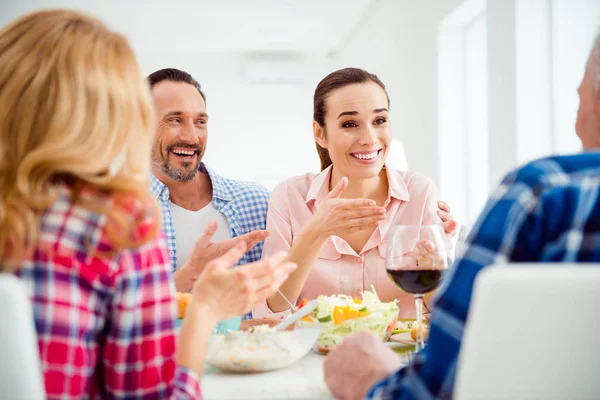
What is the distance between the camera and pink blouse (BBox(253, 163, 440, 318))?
2.26 m

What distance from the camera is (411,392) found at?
841 mm

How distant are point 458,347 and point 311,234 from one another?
122 centimetres

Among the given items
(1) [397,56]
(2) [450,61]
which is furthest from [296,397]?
(1) [397,56]

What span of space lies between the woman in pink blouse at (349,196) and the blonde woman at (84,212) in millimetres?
1155

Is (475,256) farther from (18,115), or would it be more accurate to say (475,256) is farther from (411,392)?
(18,115)

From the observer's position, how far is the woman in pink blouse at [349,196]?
86.0 inches

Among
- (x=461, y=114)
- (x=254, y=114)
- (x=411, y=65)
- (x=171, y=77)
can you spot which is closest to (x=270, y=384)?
(x=171, y=77)

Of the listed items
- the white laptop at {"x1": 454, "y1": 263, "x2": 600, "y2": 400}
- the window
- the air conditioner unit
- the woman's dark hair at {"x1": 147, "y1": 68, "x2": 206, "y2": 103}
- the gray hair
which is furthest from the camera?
the air conditioner unit

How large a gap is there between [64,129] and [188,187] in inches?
77.9

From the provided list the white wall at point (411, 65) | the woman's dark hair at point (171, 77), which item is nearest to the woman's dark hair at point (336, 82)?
the woman's dark hair at point (171, 77)

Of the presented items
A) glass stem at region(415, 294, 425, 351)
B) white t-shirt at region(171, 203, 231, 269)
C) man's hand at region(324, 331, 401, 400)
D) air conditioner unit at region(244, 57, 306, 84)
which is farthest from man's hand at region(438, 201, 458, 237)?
air conditioner unit at region(244, 57, 306, 84)

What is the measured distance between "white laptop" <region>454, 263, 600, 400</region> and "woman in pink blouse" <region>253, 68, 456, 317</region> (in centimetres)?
131

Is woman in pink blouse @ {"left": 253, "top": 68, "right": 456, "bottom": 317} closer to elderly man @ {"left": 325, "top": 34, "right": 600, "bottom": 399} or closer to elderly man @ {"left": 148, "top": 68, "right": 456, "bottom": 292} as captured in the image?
elderly man @ {"left": 148, "top": 68, "right": 456, "bottom": 292}

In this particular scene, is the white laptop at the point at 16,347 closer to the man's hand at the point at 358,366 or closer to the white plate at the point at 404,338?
the man's hand at the point at 358,366
